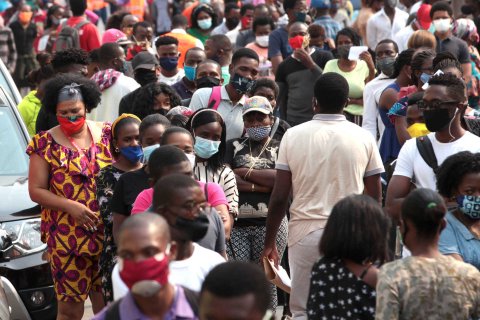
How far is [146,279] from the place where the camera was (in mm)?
4426

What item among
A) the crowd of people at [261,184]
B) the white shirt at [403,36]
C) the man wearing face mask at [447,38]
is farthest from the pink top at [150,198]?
the white shirt at [403,36]

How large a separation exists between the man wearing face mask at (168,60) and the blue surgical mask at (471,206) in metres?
6.77

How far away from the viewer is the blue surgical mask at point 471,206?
19.2 feet

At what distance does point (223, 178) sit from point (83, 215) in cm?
91

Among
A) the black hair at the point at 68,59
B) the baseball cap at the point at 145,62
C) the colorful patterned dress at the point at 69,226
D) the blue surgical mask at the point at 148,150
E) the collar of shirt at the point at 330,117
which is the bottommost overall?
the colorful patterned dress at the point at 69,226

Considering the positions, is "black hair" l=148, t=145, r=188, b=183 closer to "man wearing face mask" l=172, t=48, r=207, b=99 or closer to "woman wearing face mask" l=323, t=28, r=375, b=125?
"man wearing face mask" l=172, t=48, r=207, b=99

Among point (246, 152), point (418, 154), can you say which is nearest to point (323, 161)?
point (418, 154)

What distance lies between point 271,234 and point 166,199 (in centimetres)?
221

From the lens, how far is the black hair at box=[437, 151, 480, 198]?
19.6 ft

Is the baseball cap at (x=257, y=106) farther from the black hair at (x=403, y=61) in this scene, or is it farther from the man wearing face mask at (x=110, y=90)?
the man wearing face mask at (x=110, y=90)

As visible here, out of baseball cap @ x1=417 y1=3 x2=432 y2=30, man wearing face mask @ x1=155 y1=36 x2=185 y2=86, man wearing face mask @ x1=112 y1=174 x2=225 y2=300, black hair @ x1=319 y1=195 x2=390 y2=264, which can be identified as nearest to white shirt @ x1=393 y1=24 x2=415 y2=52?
baseball cap @ x1=417 y1=3 x2=432 y2=30

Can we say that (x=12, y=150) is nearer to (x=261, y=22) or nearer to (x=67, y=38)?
(x=67, y=38)

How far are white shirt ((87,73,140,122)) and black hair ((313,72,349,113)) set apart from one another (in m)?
4.04

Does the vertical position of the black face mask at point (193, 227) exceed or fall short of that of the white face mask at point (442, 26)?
it falls short
